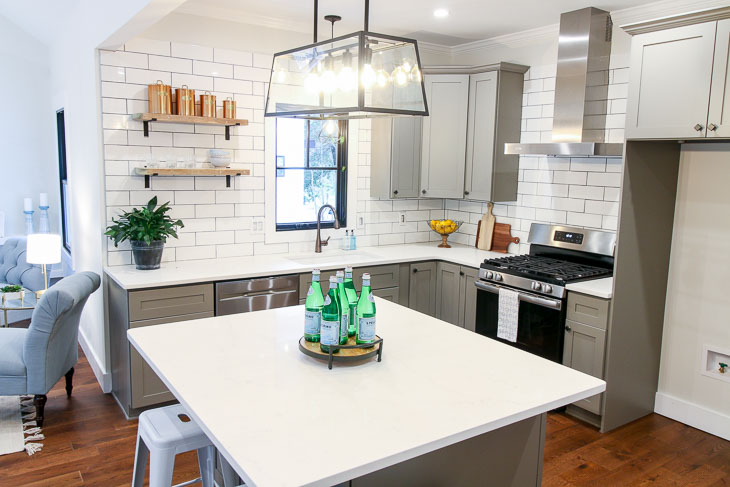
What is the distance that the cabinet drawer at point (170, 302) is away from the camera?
11.8 ft

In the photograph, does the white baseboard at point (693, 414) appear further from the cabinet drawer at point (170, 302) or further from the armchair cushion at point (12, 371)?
the armchair cushion at point (12, 371)

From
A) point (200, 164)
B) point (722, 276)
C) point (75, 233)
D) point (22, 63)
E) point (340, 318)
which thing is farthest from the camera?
point (22, 63)

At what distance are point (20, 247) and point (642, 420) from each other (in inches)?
217

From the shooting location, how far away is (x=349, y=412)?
183 centimetres

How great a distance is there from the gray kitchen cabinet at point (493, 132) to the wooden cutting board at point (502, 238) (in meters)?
0.28

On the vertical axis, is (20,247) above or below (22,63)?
below

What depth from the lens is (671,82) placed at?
10.7ft

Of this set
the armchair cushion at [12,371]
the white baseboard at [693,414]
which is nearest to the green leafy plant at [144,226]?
the armchair cushion at [12,371]

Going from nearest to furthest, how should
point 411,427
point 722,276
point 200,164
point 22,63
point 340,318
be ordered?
point 411,427 < point 340,318 < point 722,276 < point 200,164 < point 22,63

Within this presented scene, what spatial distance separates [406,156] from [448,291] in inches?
47.7

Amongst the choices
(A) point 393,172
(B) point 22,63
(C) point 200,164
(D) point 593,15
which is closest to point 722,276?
(D) point 593,15

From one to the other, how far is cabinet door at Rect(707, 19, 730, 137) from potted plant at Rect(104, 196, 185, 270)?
3.28 meters

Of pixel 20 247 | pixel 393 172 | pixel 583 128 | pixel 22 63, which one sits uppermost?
pixel 22 63

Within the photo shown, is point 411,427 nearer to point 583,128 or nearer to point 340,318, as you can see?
point 340,318
